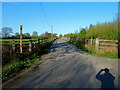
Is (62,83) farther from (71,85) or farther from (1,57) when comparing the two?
(1,57)

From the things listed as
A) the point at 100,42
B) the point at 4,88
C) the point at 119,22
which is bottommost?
the point at 4,88

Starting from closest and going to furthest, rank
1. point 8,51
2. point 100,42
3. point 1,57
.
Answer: point 1,57 < point 8,51 < point 100,42

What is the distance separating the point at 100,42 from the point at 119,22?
398 cm

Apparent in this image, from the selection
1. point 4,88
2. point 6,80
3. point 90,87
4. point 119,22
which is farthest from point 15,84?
point 119,22

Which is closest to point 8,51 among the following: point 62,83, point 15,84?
point 15,84

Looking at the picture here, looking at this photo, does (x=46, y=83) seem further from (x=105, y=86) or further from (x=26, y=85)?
(x=105, y=86)

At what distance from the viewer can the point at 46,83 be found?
387 cm

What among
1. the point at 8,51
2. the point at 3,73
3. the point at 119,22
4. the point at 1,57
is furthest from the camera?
the point at 119,22

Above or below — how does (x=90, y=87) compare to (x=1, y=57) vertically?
below

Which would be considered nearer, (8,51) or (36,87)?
(36,87)

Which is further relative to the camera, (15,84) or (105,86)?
(15,84)

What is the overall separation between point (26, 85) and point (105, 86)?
275 centimetres

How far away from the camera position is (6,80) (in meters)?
4.31

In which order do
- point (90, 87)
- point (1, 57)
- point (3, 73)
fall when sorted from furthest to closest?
point (1, 57) < point (3, 73) < point (90, 87)
